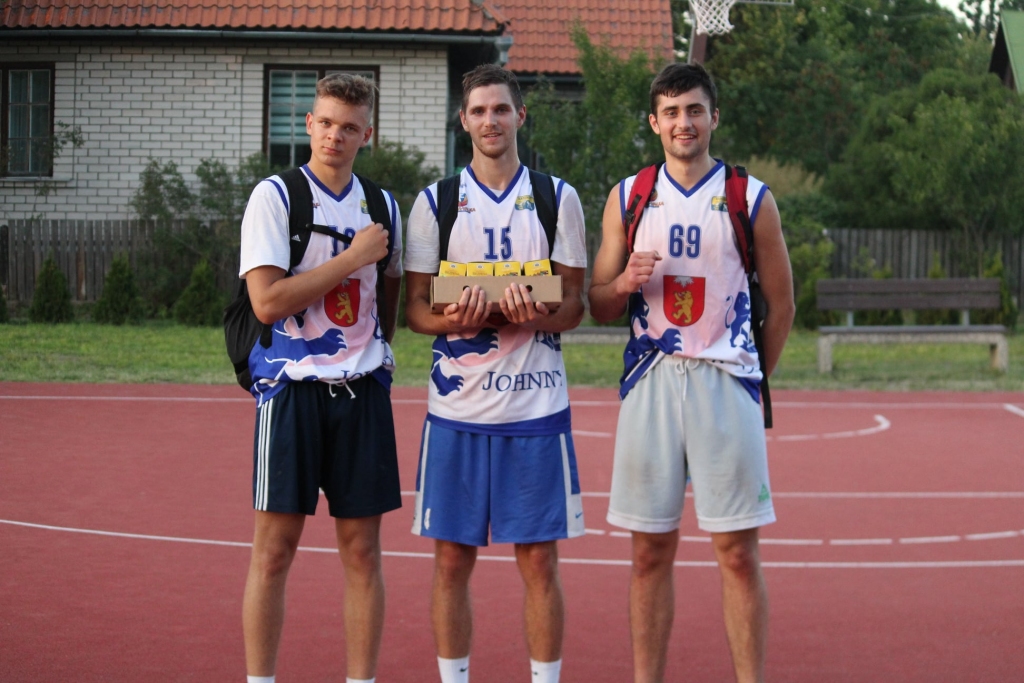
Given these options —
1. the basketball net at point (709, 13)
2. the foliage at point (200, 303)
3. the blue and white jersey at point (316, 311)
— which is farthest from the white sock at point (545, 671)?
the basketball net at point (709, 13)

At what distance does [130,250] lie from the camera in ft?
63.0

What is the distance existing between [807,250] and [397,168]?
6.80 metres

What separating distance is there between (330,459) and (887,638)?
256cm

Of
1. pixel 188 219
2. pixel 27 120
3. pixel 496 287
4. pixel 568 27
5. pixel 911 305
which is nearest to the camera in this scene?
pixel 496 287

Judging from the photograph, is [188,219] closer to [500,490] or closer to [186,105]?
[186,105]

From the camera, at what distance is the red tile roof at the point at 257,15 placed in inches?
782

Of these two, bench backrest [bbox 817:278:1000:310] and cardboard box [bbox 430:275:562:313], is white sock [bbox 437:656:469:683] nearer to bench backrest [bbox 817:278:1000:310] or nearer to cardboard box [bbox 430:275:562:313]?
cardboard box [bbox 430:275:562:313]

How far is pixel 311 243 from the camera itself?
4.23 metres

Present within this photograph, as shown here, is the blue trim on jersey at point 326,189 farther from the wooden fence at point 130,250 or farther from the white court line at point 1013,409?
the wooden fence at point 130,250

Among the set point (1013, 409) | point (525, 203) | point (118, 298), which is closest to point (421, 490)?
point (525, 203)

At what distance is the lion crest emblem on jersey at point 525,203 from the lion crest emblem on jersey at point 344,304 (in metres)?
0.60

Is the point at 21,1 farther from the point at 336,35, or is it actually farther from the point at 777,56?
the point at 777,56

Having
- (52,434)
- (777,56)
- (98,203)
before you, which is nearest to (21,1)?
(98,203)

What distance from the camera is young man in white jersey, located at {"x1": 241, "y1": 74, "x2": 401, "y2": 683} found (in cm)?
419
